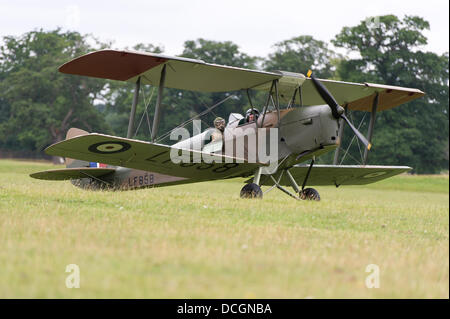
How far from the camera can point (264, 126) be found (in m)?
11.9

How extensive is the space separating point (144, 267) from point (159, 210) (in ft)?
12.2

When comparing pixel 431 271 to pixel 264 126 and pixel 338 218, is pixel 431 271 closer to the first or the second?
pixel 338 218

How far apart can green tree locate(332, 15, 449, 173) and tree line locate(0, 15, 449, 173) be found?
98 millimetres

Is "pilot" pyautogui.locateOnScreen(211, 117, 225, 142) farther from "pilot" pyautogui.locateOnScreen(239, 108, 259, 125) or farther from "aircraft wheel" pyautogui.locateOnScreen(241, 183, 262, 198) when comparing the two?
"aircraft wheel" pyautogui.locateOnScreen(241, 183, 262, 198)

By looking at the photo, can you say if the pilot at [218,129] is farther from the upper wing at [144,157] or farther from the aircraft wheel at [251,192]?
the aircraft wheel at [251,192]

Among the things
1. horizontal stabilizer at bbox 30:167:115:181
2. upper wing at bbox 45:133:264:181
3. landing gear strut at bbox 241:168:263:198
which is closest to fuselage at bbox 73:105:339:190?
upper wing at bbox 45:133:264:181

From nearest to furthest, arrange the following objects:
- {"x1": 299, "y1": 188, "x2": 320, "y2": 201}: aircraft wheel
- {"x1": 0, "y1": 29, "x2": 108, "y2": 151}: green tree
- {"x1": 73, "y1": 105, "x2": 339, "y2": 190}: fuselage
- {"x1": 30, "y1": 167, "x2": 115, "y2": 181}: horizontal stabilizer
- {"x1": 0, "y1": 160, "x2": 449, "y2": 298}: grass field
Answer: {"x1": 0, "y1": 160, "x2": 449, "y2": 298}: grass field → {"x1": 73, "y1": 105, "x2": 339, "y2": 190}: fuselage → {"x1": 299, "y1": 188, "x2": 320, "y2": 201}: aircraft wheel → {"x1": 30, "y1": 167, "x2": 115, "y2": 181}: horizontal stabilizer → {"x1": 0, "y1": 29, "x2": 108, "y2": 151}: green tree

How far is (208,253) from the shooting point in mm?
4750

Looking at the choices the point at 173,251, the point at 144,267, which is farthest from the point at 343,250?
the point at 144,267

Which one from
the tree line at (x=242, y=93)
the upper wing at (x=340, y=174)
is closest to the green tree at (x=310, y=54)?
the tree line at (x=242, y=93)

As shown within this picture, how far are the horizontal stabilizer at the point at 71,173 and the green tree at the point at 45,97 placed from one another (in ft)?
166

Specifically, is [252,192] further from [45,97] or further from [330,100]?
[45,97]

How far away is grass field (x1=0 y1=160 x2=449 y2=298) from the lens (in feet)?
12.6

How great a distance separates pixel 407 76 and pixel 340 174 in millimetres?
43802
